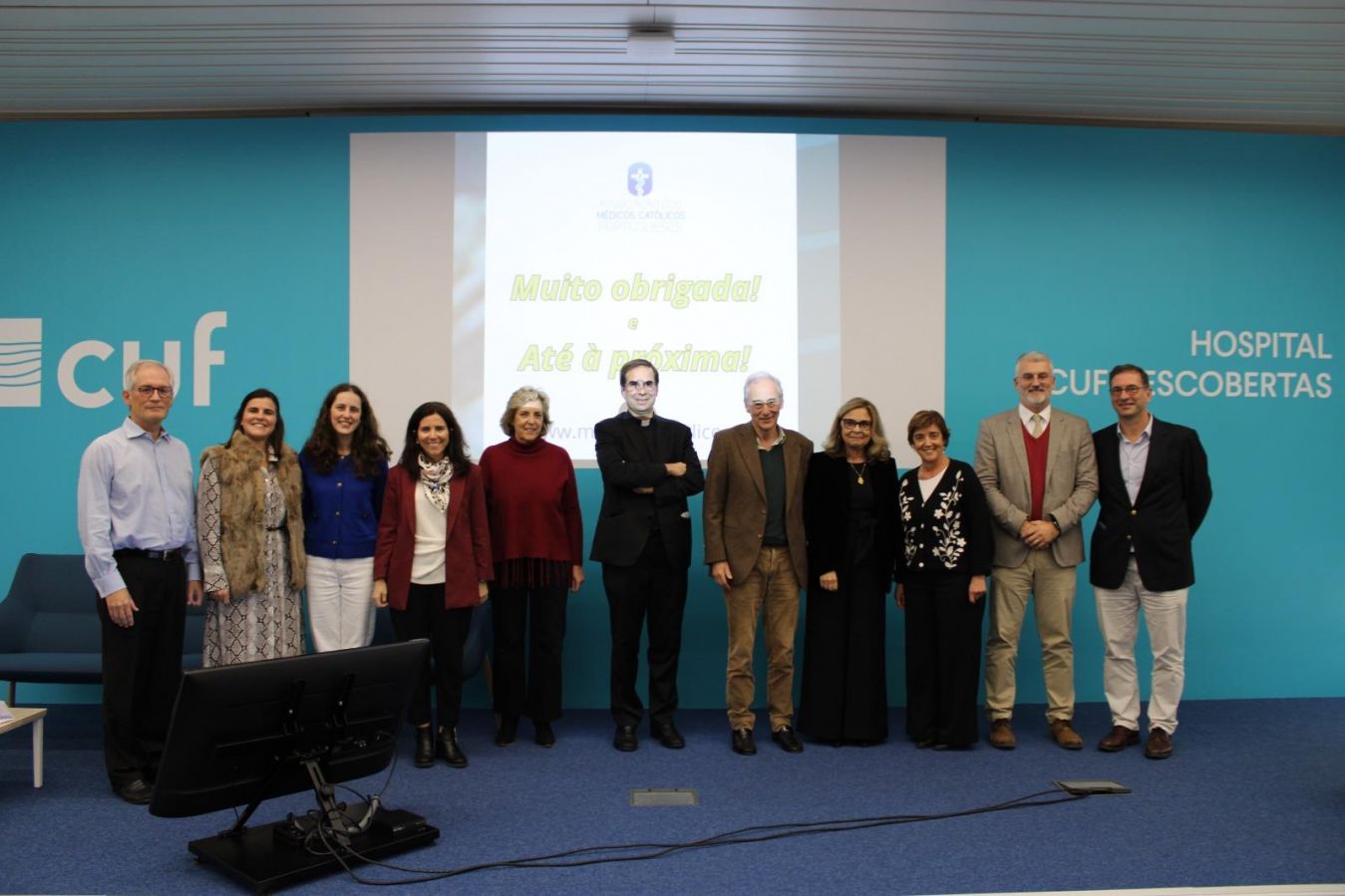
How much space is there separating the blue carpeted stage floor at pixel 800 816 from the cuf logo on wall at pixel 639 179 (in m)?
2.81

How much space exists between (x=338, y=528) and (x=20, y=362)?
2.60m

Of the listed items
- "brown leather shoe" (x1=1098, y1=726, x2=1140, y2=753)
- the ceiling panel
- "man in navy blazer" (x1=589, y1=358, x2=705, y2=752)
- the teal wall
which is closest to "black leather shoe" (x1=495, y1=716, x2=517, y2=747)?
"man in navy blazer" (x1=589, y1=358, x2=705, y2=752)

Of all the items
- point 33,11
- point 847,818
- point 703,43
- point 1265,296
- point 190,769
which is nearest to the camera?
point 190,769

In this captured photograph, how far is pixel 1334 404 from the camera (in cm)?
539

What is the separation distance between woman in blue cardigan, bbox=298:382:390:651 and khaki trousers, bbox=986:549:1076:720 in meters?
2.83

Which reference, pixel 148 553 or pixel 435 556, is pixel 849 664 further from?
pixel 148 553

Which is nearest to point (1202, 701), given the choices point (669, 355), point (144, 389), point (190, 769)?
point (669, 355)

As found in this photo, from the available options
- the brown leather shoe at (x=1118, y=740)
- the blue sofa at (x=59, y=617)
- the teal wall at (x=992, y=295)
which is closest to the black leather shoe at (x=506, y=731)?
the blue sofa at (x=59, y=617)

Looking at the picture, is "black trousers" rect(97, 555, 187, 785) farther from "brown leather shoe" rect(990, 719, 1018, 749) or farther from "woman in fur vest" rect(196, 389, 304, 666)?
"brown leather shoe" rect(990, 719, 1018, 749)

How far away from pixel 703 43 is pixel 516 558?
2531 millimetres

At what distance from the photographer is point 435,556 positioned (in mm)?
3969

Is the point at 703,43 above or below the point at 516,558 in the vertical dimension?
above

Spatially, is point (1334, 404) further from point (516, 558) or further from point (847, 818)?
point (516, 558)

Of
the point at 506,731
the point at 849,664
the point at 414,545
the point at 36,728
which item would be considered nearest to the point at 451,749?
the point at 506,731
